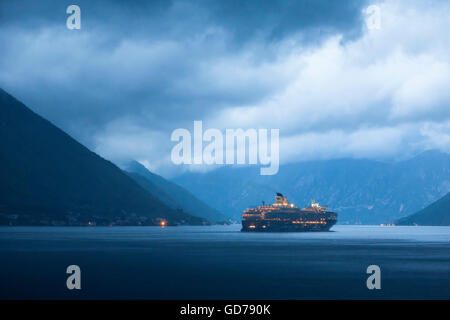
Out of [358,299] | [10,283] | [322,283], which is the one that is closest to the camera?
[358,299]

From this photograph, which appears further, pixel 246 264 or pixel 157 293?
pixel 246 264

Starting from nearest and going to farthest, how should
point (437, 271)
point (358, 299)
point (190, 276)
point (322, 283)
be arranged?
point (358, 299)
point (322, 283)
point (190, 276)
point (437, 271)
